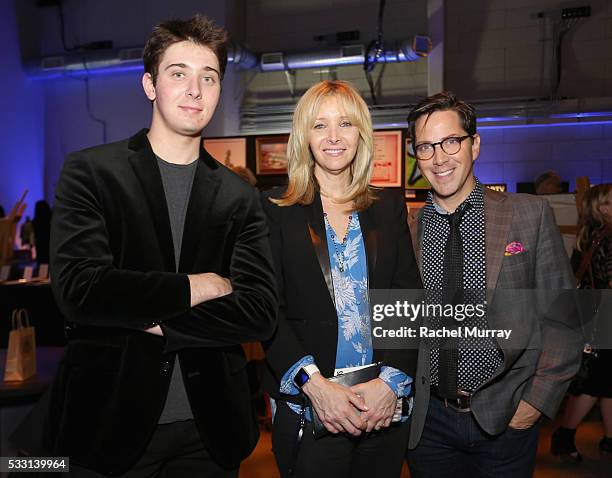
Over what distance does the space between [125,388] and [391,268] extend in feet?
2.70

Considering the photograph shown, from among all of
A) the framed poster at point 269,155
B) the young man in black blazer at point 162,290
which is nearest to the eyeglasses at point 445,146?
the young man in black blazer at point 162,290

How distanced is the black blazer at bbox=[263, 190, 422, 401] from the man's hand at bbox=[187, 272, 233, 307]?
0.27 metres

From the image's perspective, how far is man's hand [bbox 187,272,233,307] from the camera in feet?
4.81

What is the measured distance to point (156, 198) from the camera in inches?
58.9

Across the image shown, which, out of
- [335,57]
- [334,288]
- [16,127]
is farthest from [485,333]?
[16,127]

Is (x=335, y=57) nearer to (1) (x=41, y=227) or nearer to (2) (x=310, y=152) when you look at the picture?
(1) (x=41, y=227)

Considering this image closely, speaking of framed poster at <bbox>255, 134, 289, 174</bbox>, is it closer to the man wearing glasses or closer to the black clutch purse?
the man wearing glasses

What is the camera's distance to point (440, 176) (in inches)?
73.5

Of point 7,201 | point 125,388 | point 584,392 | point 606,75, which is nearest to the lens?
point 125,388

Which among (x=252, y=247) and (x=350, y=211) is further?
(x=350, y=211)

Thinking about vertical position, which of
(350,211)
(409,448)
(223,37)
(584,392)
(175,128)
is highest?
(223,37)

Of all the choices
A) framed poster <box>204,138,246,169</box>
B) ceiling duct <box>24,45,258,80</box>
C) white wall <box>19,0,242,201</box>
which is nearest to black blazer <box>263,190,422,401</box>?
framed poster <box>204,138,246,169</box>

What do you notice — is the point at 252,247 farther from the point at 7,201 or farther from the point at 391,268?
the point at 7,201

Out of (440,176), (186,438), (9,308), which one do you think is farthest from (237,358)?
(9,308)
